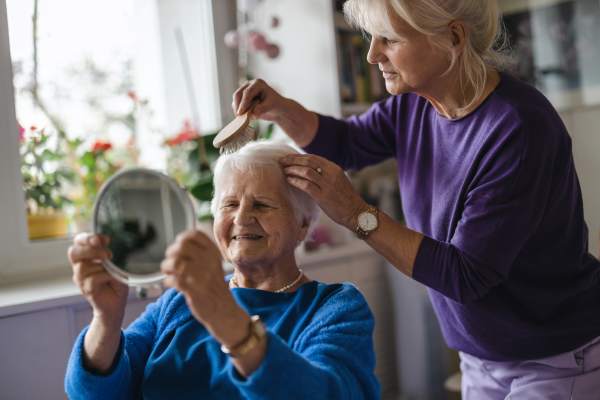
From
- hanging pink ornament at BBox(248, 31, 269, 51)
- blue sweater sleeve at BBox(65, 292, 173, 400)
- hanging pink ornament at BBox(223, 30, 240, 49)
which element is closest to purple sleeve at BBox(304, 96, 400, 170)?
blue sweater sleeve at BBox(65, 292, 173, 400)

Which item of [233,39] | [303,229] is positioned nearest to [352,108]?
[233,39]

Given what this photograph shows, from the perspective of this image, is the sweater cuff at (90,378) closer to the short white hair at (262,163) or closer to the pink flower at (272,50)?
the short white hair at (262,163)

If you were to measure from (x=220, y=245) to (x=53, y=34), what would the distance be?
4.54 ft

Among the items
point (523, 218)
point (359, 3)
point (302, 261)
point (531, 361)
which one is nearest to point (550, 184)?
point (523, 218)

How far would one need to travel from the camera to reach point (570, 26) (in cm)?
265

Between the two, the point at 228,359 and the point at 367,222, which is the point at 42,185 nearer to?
the point at 228,359

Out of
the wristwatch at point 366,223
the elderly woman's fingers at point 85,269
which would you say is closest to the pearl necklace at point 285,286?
the wristwatch at point 366,223

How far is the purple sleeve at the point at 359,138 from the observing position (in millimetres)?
1677

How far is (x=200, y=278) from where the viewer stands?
93 cm

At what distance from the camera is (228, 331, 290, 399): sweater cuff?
100 centimetres

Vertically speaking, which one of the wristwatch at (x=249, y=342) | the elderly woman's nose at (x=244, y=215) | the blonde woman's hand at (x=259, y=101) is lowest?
the wristwatch at (x=249, y=342)

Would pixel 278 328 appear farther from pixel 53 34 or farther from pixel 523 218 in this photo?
pixel 53 34

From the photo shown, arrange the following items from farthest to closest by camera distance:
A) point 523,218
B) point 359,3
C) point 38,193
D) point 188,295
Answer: point 38,193, point 359,3, point 523,218, point 188,295

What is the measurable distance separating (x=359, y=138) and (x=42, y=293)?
3.18 feet
